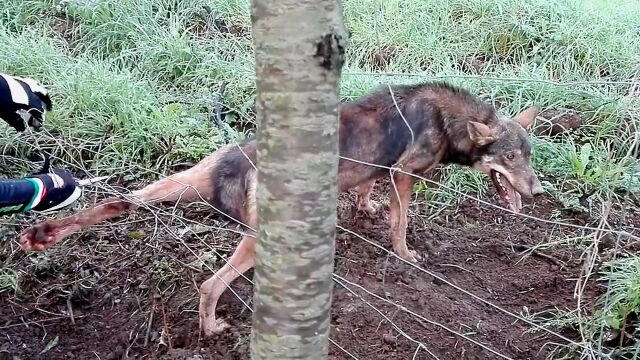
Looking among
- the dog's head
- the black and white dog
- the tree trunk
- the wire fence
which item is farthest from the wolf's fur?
the tree trunk

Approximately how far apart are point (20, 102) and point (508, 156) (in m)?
2.85

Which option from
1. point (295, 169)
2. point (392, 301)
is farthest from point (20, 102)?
point (295, 169)

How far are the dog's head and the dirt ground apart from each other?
383 mm

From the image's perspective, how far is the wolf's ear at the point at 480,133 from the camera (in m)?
4.44

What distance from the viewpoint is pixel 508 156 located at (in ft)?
14.9

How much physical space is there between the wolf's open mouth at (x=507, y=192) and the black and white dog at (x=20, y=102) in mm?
2756

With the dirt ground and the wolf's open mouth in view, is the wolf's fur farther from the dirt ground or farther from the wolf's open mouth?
the dirt ground

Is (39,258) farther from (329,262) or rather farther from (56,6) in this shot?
(56,6)

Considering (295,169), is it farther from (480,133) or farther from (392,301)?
(480,133)

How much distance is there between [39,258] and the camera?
4184mm

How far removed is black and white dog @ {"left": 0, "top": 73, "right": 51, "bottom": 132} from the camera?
3539 millimetres

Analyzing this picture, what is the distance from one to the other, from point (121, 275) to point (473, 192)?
2.58 m

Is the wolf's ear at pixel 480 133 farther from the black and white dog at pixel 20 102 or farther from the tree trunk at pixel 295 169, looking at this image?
the tree trunk at pixel 295 169

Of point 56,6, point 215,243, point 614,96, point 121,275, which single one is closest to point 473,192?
point 614,96
